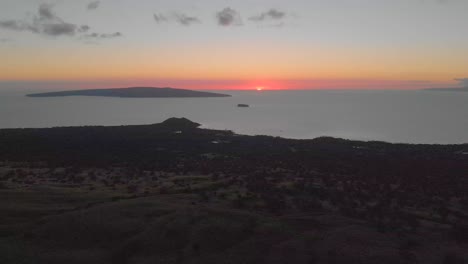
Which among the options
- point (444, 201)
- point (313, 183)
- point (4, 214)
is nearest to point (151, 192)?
point (4, 214)

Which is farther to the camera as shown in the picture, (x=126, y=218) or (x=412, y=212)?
(x=412, y=212)

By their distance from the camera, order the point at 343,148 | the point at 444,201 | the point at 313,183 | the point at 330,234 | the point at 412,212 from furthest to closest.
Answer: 1. the point at 343,148
2. the point at 313,183
3. the point at 444,201
4. the point at 412,212
5. the point at 330,234

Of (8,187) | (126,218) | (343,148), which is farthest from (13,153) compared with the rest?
(343,148)

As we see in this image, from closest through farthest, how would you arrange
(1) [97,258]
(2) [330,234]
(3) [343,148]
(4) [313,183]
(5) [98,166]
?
1. (1) [97,258]
2. (2) [330,234]
3. (4) [313,183]
4. (5) [98,166]
5. (3) [343,148]

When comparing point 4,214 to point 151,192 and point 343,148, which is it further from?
point 343,148

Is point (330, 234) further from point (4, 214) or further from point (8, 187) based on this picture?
point (8, 187)

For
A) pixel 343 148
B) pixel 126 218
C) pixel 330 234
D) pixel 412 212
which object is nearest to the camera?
pixel 330 234
